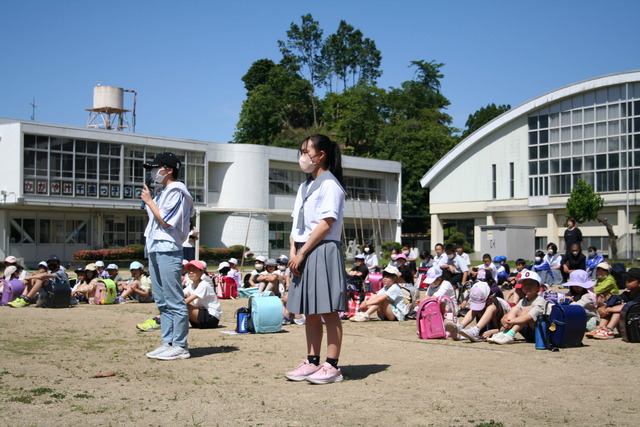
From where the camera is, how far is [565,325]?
8.98 metres

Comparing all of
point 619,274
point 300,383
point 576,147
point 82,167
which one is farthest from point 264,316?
point 576,147

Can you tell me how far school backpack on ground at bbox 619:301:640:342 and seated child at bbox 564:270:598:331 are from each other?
0.80m

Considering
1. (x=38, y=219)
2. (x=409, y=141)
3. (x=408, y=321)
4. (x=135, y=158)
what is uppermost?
(x=409, y=141)

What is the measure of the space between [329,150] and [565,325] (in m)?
4.44

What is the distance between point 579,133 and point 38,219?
38.2 m

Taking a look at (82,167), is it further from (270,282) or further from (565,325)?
(565,325)

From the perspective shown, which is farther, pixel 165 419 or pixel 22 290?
pixel 22 290

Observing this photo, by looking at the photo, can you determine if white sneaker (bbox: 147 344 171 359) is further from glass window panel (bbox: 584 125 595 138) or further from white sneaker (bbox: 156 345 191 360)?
glass window panel (bbox: 584 125 595 138)

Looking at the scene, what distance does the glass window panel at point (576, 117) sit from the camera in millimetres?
52725

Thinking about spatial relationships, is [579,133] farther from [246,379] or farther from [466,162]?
[246,379]

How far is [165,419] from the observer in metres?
4.78

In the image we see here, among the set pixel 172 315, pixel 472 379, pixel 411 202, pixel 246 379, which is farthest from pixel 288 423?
pixel 411 202

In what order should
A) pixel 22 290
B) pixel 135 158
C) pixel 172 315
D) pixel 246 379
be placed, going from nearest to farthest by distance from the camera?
pixel 246 379 < pixel 172 315 < pixel 22 290 < pixel 135 158

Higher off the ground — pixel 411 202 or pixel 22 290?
pixel 411 202
